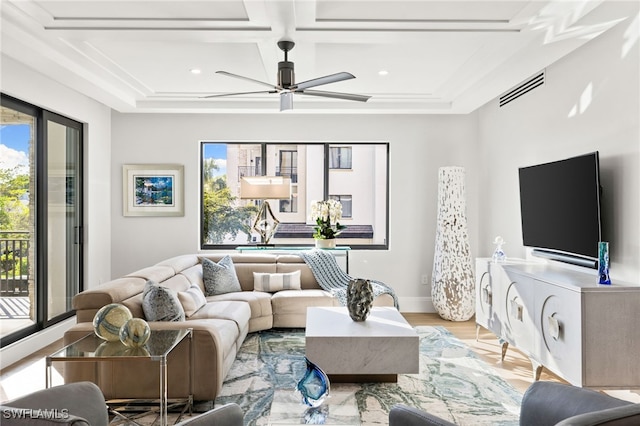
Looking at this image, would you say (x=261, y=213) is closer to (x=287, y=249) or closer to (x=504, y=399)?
(x=287, y=249)

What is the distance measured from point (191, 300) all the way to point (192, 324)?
0.77 m

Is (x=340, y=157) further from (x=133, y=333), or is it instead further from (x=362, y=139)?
(x=133, y=333)

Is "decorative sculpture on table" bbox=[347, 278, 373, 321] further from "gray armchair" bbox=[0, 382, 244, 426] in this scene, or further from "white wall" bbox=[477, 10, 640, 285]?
"gray armchair" bbox=[0, 382, 244, 426]

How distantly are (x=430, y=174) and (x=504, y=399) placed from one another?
334 centimetres

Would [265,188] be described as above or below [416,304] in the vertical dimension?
above

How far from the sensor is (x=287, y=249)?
5.36 metres

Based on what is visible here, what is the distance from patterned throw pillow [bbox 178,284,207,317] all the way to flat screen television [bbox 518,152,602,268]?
9.68 ft

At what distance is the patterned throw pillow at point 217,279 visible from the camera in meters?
4.78

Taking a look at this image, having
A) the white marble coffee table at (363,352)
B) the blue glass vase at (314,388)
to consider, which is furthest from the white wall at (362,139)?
the blue glass vase at (314,388)

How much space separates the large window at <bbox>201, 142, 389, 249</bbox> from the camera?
6086mm

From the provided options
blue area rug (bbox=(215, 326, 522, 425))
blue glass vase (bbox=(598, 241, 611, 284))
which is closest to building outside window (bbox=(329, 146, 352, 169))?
blue area rug (bbox=(215, 326, 522, 425))

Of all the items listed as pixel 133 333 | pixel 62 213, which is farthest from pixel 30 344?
pixel 133 333

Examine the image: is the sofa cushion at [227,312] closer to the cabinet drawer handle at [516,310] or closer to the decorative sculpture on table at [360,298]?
the decorative sculpture on table at [360,298]

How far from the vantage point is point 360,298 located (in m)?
3.59
